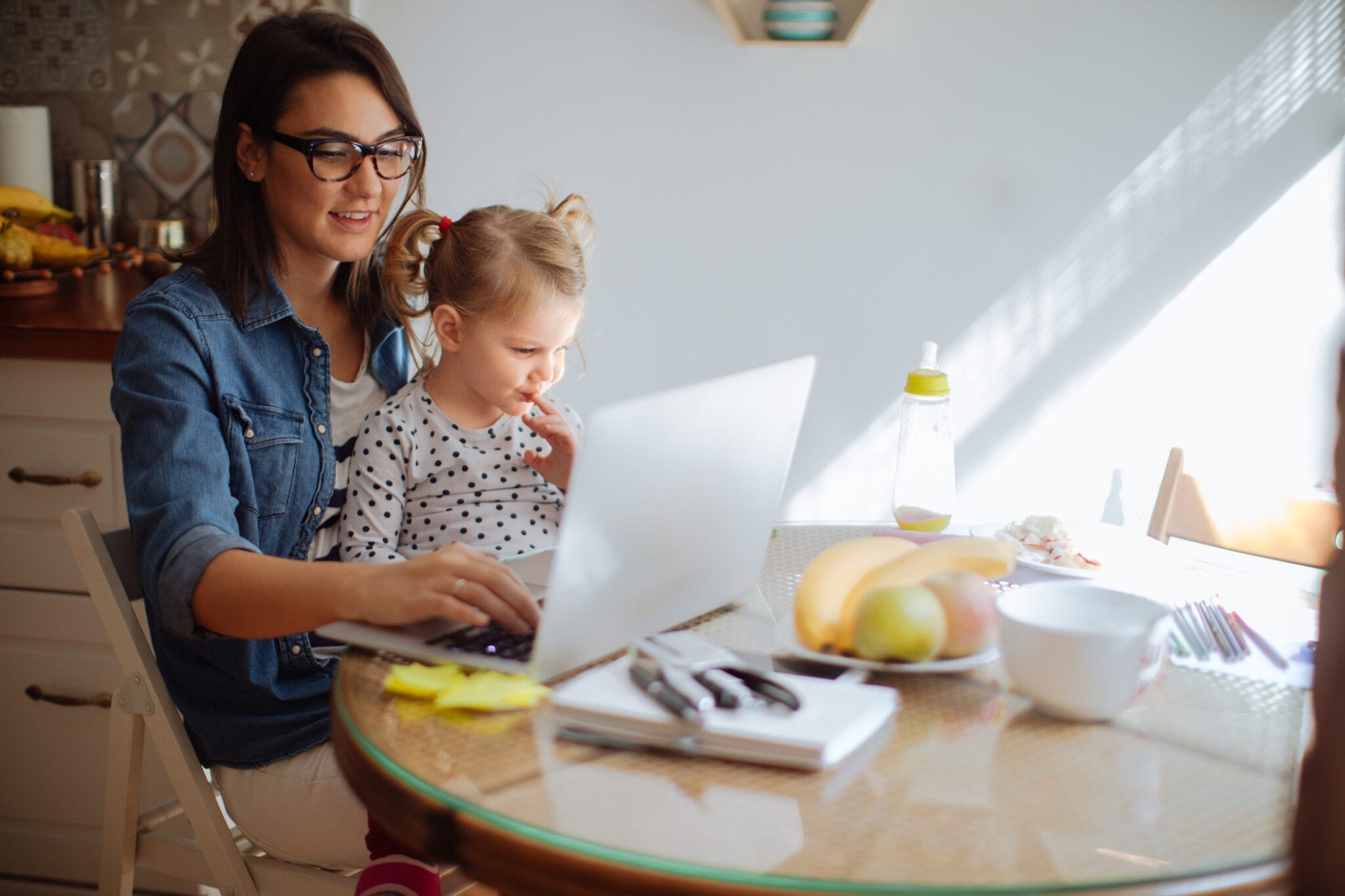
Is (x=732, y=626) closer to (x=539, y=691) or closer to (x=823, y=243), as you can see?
(x=539, y=691)

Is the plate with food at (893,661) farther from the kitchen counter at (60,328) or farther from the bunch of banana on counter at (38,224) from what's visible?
the bunch of banana on counter at (38,224)

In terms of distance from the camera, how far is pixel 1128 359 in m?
2.47

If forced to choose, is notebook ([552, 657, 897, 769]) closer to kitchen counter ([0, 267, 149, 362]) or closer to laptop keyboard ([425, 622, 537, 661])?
laptop keyboard ([425, 622, 537, 661])

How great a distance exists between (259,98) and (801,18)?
4.43ft

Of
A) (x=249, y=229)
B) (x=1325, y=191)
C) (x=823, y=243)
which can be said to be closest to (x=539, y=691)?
(x=249, y=229)

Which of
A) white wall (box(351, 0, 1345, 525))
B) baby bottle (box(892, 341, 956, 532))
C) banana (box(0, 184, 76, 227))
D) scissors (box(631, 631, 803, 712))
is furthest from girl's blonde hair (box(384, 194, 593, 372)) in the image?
banana (box(0, 184, 76, 227))

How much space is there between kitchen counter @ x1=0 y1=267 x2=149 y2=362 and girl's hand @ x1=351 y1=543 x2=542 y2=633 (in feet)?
3.41

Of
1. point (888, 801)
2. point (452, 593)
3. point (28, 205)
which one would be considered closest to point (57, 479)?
point (28, 205)

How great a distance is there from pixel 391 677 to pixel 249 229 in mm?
714

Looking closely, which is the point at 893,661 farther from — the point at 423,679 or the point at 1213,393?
the point at 1213,393

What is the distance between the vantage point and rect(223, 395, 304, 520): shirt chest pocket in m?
1.24

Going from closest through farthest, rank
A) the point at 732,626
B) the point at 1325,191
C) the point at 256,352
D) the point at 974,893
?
the point at 974,893 → the point at 732,626 → the point at 256,352 → the point at 1325,191

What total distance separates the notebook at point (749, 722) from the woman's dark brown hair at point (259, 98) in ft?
2.45

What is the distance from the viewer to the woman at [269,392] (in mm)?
1099
